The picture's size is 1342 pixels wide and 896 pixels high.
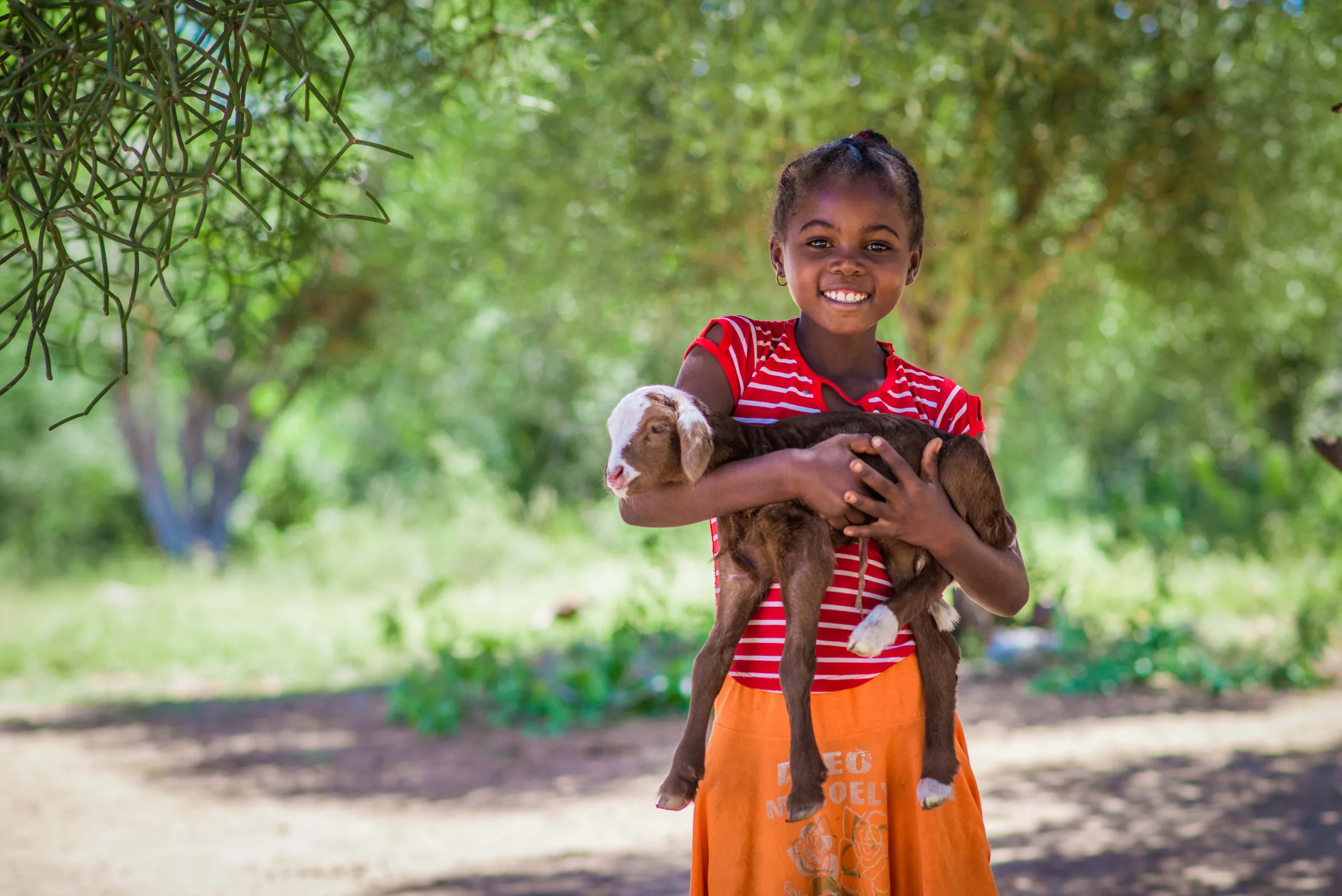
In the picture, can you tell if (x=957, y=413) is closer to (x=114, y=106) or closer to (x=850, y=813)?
(x=850, y=813)

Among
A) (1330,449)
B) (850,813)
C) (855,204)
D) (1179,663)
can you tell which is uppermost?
(855,204)

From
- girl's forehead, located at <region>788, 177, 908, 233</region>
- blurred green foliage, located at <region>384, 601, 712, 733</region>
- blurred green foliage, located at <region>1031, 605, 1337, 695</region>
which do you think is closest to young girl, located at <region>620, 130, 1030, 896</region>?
girl's forehead, located at <region>788, 177, 908, 233</region>

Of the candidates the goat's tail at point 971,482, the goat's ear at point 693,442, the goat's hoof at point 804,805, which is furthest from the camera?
the goat's tail at point 971,482

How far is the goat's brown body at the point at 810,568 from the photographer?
6.38 feet

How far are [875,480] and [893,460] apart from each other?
0.21 feet

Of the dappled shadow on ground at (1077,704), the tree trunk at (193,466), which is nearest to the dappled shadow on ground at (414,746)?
the dappled shadow on ground at (1077,704)

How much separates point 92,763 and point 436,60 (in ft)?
20.6

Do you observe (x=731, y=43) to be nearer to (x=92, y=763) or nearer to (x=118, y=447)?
(x=92, y=763)

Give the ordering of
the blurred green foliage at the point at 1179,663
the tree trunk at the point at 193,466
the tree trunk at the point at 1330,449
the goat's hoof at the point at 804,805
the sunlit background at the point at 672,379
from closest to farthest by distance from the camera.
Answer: the goat's hoof at the point at 804,805 < the tree trunk at the point at 1330,449 < the sunlit background at the point at 672,379 < the blurred green foliage at the point at 1179,663 < the tree trunk at the point at 193,466

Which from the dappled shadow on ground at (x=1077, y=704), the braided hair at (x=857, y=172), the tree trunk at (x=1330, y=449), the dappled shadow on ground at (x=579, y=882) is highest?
the braided hair at (x=857, y=172)

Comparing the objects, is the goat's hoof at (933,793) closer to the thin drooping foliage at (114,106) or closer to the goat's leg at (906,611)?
the goat's leg at (906,611)

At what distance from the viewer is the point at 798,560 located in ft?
6.43

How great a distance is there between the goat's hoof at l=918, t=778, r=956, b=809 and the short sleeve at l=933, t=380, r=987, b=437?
664 millimetres

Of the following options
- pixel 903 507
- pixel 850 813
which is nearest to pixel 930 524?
pixel 903 507
